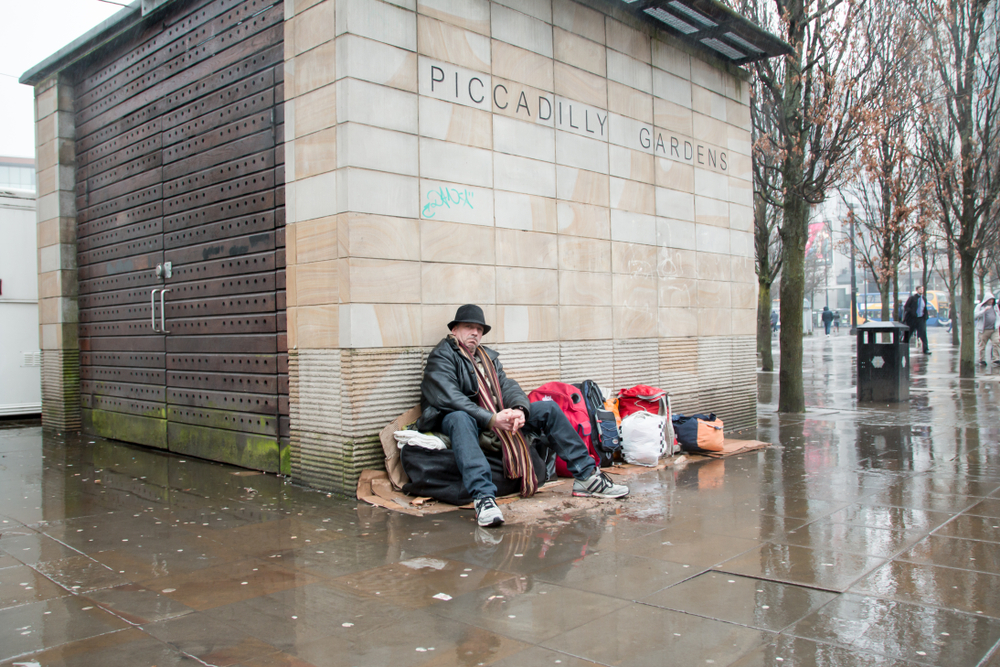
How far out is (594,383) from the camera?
307 inches

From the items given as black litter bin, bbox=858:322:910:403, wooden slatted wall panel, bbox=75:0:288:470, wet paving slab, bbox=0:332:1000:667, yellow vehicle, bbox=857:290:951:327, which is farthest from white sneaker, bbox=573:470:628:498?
yellow vehicle, bbox=857:290:951:327

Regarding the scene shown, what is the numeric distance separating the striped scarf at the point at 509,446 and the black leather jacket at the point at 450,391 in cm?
5

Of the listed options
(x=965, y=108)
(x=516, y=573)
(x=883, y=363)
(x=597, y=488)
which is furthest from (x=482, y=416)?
(x=965, y=108)

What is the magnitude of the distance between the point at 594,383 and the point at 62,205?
7.37m

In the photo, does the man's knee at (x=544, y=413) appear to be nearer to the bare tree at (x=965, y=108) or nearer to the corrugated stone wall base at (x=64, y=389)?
the corrugated stone wall base at (x=64, y=389)

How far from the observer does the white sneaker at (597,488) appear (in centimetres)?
600

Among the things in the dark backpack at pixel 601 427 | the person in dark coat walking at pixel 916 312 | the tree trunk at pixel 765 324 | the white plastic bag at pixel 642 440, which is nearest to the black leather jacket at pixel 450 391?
the dark backpack at pixel 601 427

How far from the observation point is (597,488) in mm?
6016

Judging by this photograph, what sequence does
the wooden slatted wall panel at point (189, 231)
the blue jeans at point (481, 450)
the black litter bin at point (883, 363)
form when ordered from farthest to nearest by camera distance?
the black litter bin at point (883, 363), the wooden slatted wall panel at point (189, 231), the blue jeans at point (481, 450)

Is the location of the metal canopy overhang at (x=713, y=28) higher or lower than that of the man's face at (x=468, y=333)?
higher

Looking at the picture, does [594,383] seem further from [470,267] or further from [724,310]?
[724,310]

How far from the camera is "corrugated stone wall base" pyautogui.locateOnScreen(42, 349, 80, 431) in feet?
33.2

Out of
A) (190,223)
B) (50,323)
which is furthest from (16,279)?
(190,223)

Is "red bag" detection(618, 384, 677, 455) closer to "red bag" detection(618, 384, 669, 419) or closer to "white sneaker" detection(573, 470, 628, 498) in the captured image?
"red bag" detection(618, 384, 669, 419)
